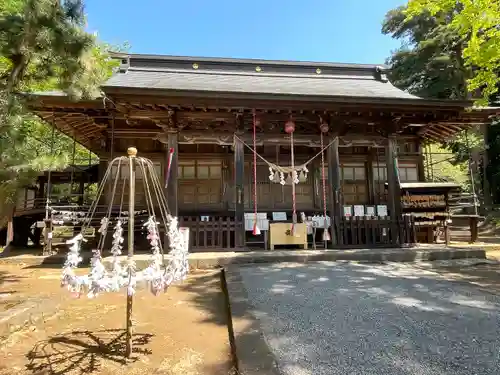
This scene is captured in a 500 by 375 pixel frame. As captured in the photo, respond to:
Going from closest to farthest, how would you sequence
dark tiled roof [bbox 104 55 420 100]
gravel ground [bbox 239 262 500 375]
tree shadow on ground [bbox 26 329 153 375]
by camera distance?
gravel ground [bbox 239 262 500 375]
tree shadow on ground [bbox 26 329 153 375]
dark tiled roof [bbox 104 55 420 100]

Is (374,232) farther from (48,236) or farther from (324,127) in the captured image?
(48,236)

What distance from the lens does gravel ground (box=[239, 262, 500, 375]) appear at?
2.45 metres

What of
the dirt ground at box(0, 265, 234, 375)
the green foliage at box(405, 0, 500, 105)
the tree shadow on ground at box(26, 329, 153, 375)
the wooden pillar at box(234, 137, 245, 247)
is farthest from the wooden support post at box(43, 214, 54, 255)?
the green foliage at box(405, 0, 500, 105)

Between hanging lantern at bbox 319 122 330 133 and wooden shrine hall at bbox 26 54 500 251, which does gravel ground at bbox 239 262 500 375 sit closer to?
wooden shrine hall at bbox 26 54 500 251

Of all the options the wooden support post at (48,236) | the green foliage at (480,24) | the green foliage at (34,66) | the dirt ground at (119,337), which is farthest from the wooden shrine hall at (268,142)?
the dirt ground at (119,337)

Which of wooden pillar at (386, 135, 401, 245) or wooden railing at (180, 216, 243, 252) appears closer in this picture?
wooden railing at (180, 216, 243, 252)

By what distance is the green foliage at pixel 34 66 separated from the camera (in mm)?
3783

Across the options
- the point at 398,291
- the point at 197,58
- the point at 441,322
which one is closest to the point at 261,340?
the point at 441,322

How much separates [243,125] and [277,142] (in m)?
1.07

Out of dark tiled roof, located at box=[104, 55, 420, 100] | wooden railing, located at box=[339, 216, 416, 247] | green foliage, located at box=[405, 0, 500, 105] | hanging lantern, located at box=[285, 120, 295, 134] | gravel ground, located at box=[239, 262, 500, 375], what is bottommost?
gravel ground, located at box=[239, 262, 500, 375]

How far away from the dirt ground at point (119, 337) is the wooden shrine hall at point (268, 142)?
3.43 m

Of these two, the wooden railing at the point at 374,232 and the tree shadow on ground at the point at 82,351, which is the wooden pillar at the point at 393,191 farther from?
the tree shadow on ground at the point at 82,351

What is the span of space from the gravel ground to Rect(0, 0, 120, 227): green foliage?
3.45 m

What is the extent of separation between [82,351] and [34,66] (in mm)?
→ 3705
